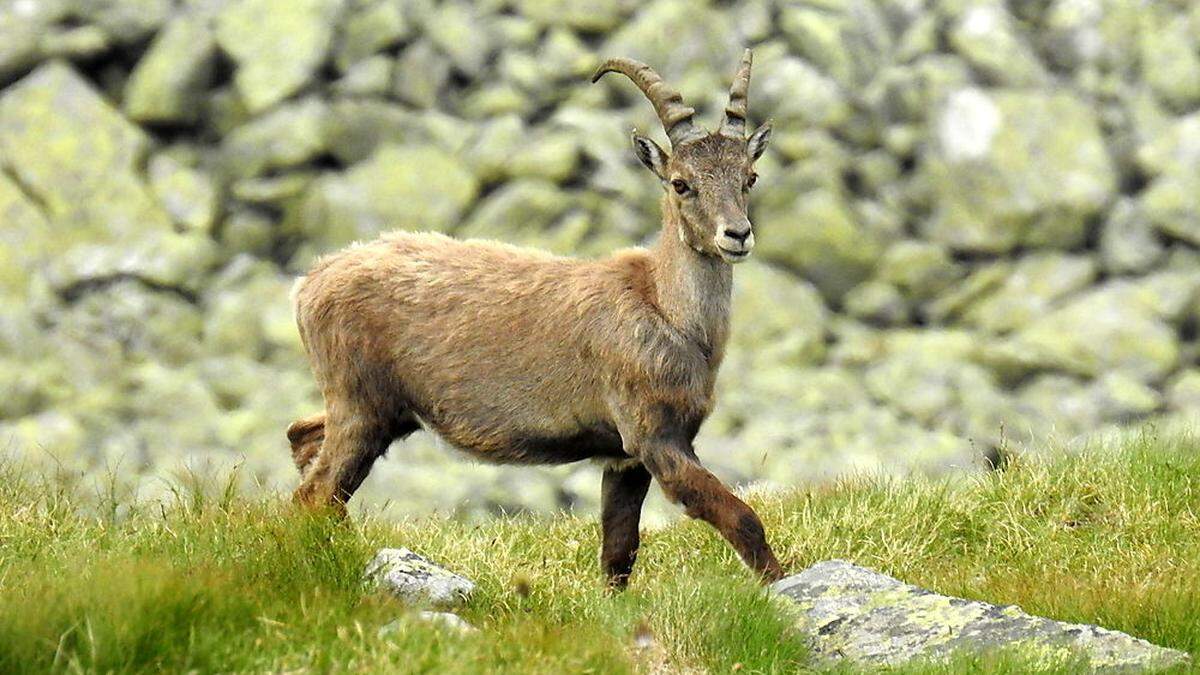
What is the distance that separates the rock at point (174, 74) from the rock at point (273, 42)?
751 mm

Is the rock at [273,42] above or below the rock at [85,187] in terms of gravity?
above

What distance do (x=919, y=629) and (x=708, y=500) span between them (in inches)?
65.7

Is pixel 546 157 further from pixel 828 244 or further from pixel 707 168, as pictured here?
pixel 707 168

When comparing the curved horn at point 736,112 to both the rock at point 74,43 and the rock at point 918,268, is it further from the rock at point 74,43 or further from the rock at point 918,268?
the rock at point 74,43

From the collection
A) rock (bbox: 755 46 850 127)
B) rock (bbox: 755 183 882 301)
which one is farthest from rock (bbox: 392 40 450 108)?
rock (bbox: 755 183 882 301)

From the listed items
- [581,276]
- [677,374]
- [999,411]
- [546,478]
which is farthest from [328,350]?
[999,411]

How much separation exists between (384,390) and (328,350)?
41 cm

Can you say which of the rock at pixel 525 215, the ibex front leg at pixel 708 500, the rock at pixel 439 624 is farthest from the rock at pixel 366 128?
the rock at pixel 439 624

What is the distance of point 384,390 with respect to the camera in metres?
9.44

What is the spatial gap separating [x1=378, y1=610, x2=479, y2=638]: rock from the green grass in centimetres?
6

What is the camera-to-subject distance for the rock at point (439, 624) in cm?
607

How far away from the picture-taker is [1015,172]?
3195 centimetres

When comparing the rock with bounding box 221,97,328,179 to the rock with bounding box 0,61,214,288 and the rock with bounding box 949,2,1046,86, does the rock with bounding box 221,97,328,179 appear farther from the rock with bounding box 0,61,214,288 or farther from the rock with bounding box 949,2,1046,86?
the rock with bounding box 949,2,1046,86

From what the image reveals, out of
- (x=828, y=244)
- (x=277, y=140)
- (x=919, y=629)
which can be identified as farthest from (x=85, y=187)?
(x=919, y=629)
